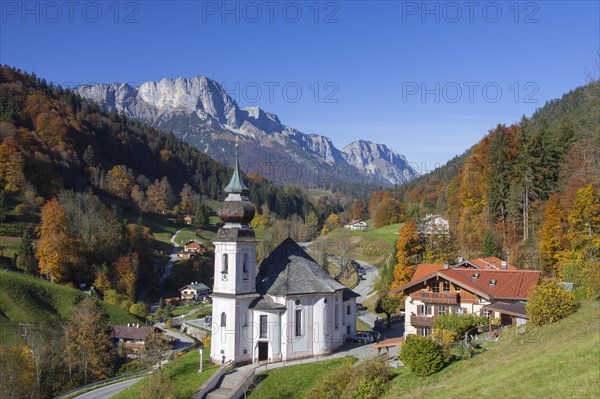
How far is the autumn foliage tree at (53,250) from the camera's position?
7575cm

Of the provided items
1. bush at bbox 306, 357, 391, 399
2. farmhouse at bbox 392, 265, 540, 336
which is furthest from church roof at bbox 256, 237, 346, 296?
bush at bbox 306, 357, 391, 399

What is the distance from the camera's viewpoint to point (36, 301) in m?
62.9

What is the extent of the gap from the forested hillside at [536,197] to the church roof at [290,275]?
1703 centimetres

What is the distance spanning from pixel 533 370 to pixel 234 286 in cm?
2270

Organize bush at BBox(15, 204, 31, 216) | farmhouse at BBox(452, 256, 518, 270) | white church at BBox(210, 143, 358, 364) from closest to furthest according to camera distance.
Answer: white church at BBox(210, 143, 358, 364)
farmhouse at BBox(452, 256, 518, 270)
bush at BBox(15, 204, 31, 216)

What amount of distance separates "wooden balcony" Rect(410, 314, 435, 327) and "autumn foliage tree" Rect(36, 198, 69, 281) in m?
56.3

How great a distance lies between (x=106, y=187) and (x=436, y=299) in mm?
114043

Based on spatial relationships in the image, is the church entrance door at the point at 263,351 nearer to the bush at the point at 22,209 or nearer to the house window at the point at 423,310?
the house window at the point at 423,310

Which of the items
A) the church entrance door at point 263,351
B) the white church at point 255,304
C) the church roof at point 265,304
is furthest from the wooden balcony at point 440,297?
the church entrance door at point 263,351

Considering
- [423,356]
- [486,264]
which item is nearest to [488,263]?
[486,264]

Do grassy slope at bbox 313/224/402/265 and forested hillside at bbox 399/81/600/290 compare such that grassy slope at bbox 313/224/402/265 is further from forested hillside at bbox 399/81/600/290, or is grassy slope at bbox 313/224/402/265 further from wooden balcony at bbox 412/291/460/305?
wooden balcony at bbox 412/291/460/305

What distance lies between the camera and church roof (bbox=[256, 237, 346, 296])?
38031 millimetres

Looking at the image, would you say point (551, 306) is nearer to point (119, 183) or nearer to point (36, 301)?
point (36, 301)

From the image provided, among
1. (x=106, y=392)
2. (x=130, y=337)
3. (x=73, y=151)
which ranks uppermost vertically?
(x=73, y=151)
